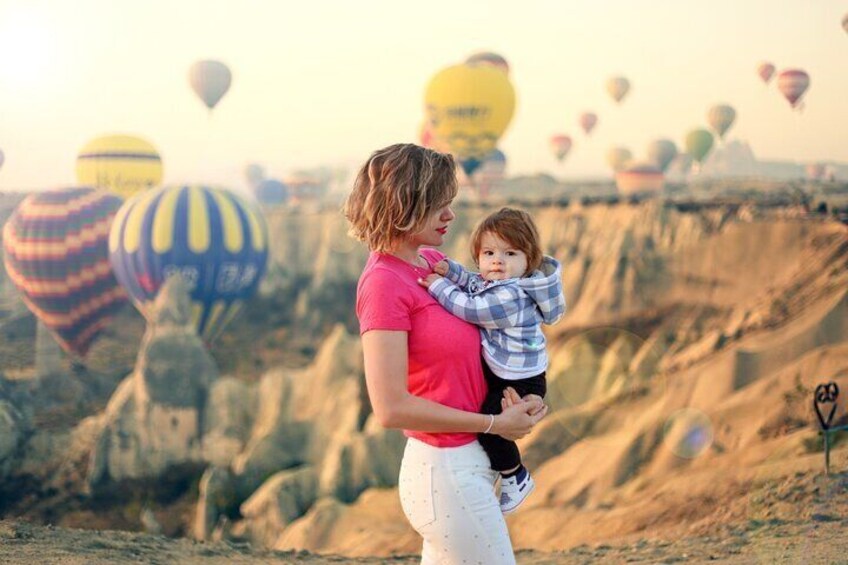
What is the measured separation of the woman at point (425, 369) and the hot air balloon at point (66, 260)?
17280 mm

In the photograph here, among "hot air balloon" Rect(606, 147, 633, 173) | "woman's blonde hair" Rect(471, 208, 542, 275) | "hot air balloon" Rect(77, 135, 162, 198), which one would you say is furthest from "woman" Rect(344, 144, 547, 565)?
"hot air balloon" Rect(606, 147, 633, 173)

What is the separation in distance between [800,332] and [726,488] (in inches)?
252

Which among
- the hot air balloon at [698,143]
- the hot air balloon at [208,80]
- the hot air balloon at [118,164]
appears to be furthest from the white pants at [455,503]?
the hot air balloon at [698,143]

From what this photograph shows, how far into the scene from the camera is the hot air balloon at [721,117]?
33.3 metres

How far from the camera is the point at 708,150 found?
121 ft

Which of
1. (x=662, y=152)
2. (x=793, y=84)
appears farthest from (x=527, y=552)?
(x=662, y=152)

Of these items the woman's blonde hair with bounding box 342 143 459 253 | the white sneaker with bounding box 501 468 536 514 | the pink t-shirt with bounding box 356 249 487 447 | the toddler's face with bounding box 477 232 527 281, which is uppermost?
the woman's blonde hair with bounding box 342 143 459 253

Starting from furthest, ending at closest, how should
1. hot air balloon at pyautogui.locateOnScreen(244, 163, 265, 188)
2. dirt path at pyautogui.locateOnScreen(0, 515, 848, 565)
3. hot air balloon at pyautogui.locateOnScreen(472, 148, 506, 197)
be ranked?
1. hot air balloon at pyautogui.locateOnScreen(244, 163, 265, 188)
2. hot air balloon at pyautogui.locateOnScreen(472, 148, 506, 197)
3. dirt path at pyautogui.locateOnScreen(0, 515, 848, 565)

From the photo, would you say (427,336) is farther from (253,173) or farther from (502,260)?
(253,173)

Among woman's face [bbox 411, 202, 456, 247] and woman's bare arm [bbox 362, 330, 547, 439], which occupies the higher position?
woman's face [bbox 411, 202, 456, 247]

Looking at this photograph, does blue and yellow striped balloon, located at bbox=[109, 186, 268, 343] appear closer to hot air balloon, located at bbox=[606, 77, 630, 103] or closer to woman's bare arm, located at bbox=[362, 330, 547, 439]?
woman's bare arm, located at bbox=[362, 330, 547, 439]

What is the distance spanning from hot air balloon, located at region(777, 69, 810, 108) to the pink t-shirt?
2755 centimetres

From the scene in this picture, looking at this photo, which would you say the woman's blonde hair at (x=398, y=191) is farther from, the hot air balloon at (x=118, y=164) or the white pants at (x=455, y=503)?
the hot air balloon at (x=118, y=164)

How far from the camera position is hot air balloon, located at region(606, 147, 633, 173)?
140 ft
